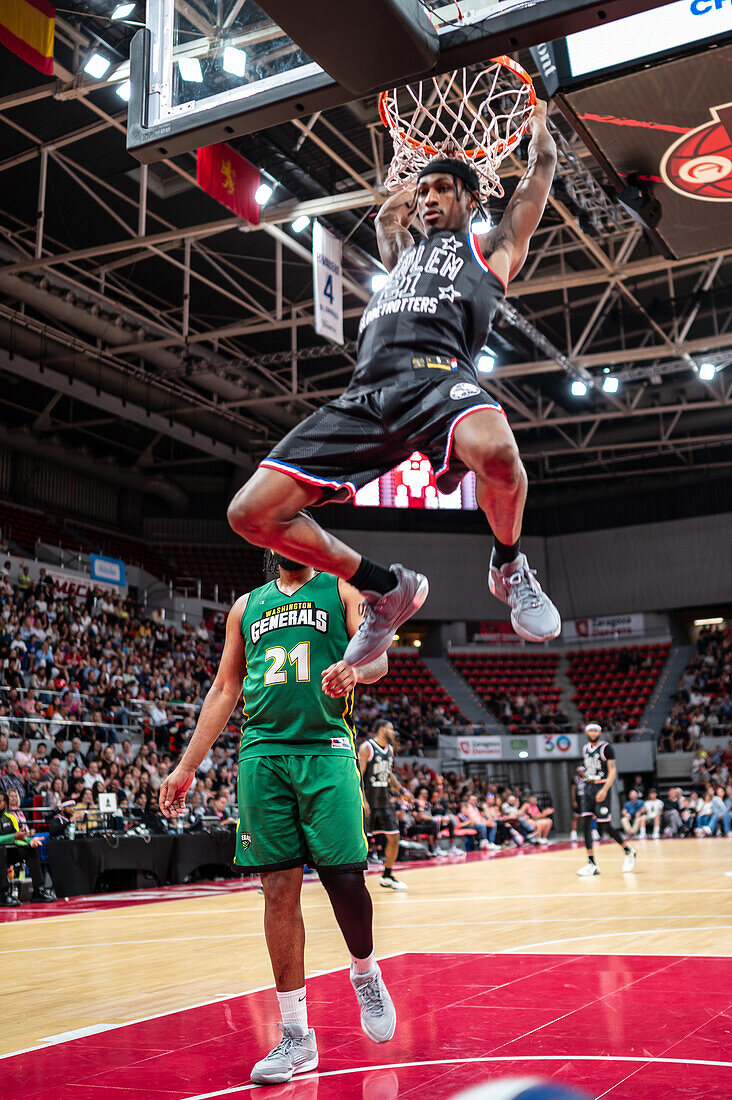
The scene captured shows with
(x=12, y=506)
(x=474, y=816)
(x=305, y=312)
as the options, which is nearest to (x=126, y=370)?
(x=305, y=312)

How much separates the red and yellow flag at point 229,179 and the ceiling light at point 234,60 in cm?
926

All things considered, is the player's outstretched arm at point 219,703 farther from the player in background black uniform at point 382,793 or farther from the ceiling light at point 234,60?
the player in background black uniform at point 382,793

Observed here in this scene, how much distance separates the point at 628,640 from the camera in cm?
3481

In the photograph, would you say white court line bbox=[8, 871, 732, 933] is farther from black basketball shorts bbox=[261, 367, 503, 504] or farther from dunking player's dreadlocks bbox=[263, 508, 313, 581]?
black basketball shorts bbox=[261, 367, 503, 504]

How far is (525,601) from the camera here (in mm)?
4023

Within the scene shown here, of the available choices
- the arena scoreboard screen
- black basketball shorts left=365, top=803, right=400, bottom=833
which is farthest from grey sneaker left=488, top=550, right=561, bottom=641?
the arena scoreboard screen

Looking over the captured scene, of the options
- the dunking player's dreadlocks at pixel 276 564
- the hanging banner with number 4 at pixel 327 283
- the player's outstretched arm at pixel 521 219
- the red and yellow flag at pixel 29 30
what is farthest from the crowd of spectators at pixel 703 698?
the player's outstretched arm at pixel 521 219

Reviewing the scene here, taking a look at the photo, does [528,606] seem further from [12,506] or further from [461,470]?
[12,506]

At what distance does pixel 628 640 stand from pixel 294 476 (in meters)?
32.7

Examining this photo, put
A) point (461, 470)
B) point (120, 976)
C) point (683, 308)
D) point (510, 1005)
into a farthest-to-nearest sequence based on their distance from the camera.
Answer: point (683, 308), point (120, 976), point (510, 1005), point (461, 470)

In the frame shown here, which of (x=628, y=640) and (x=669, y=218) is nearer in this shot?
(x=669, y=218)

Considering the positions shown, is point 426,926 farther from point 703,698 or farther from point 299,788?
point 703,698

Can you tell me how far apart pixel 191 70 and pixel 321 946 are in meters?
6.01

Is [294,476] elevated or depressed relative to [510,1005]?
elevated
